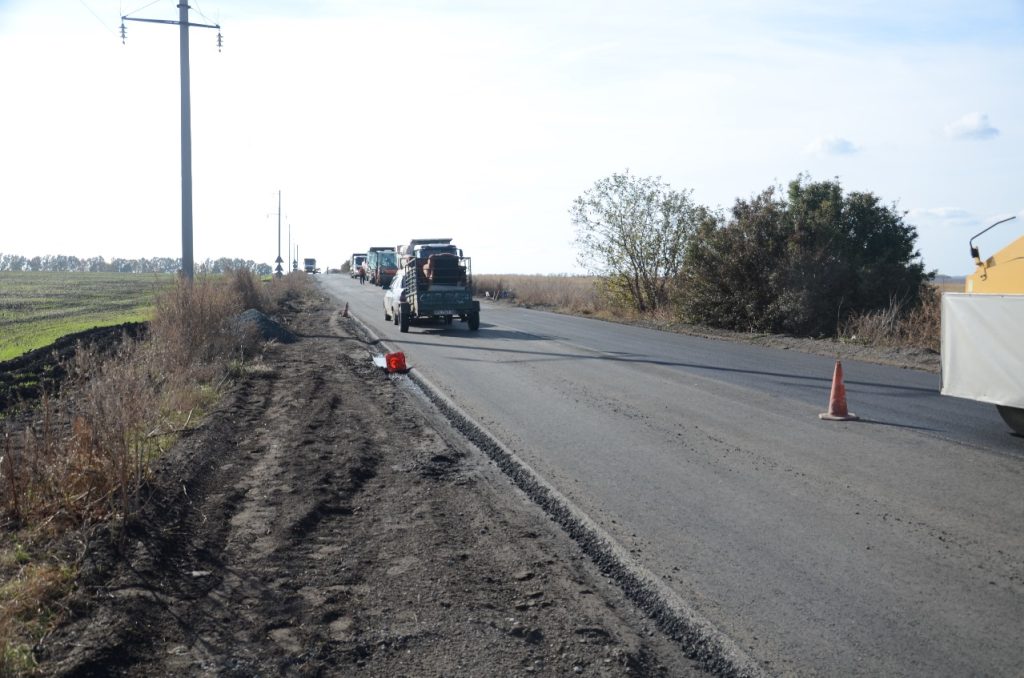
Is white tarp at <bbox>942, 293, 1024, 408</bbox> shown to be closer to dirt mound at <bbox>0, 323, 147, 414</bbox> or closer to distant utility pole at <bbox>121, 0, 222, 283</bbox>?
dirt mound at <bbox>0, 323, 147, 414</bbox>

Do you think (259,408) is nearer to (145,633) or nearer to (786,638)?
(145,633)

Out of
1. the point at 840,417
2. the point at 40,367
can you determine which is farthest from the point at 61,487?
the point at 40,367

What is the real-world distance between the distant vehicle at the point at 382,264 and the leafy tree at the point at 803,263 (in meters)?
40.3

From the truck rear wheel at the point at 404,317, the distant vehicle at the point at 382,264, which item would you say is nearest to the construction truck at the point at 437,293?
the truck rear wheel at the point at 404,317

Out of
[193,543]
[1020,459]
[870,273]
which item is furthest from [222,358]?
[870,273]

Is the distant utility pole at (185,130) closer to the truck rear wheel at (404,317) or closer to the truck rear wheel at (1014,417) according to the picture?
the truck rear wheel at (404,317)

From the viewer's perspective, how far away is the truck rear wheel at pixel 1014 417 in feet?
32.3

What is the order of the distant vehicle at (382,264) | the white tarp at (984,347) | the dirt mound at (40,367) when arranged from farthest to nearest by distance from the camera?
the distant vehicle at (382,264), the dirt mound at (40,367), the white tarp at (984,347)

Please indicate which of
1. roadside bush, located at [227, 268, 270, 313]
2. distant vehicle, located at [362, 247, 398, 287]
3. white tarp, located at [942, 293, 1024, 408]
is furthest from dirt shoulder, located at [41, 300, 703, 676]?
distant vehicle, located at [362, 247, 398, 287]

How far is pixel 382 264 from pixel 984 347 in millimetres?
61302

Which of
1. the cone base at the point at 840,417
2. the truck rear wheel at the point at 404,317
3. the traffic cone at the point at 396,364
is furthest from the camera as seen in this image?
the truck rear wheel at the point at 404,317

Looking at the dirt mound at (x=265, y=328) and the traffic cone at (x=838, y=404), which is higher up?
the dirt mound at (x=265, y=328)

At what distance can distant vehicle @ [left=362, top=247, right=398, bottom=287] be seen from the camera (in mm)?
67188

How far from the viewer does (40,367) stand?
17094mm
